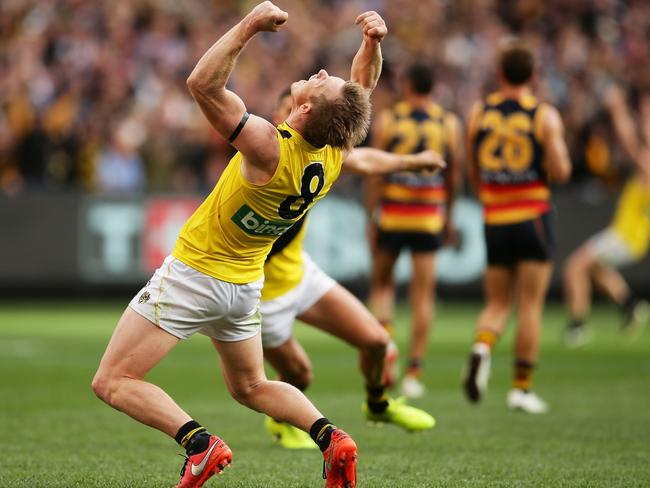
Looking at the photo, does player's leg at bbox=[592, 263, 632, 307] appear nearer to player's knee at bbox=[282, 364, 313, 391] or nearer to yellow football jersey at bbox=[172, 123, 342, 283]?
player's knee at bbox=[282, 364, 313, 391]

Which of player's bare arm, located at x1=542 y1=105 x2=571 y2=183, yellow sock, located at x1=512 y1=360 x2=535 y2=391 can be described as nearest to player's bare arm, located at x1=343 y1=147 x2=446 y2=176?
player's bare arm, located at x1=542 y1=105 x2=571 y2=183

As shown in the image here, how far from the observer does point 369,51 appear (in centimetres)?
646

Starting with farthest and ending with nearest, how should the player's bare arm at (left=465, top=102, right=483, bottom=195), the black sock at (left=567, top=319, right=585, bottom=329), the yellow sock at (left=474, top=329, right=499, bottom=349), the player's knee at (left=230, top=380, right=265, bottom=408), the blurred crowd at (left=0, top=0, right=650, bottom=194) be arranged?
the blurred crowd at (left=0, top=0, right=650, bottom=194) < the black sock at (left=567, top=319, right=585, bottom=329) < the player's bare arm at (left=465, top=102, right=483, bottom=195) < the yellow sock at (left=474, top=329, right=499, bottom=349) < the player's knee at (left=230, top=380, right=265, bottom=408)

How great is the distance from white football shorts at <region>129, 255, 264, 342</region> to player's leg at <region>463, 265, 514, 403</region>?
377cm

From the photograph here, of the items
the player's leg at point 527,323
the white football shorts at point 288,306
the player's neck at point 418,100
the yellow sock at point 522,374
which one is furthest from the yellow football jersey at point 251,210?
the player's neck at point 418,100

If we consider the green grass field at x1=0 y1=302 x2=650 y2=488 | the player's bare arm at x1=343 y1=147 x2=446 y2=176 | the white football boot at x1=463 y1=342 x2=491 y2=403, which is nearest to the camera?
the green grass field at x1=0 y1=302 x2=650 y2=488

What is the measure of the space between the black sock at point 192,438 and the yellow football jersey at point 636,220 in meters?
11.4

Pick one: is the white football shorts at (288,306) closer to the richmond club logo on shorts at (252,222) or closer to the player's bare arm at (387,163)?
the player's bare arm at (387,163)

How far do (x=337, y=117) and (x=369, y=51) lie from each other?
3.60ft

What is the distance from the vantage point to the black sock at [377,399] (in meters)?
7.50

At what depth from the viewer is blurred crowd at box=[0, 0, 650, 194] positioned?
1959 cm

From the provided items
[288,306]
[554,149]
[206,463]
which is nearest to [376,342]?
[288,306]

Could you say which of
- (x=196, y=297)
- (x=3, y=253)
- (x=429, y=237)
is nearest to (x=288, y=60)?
(x=3, y=253)

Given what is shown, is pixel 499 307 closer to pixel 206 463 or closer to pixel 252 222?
pixel 252 222
